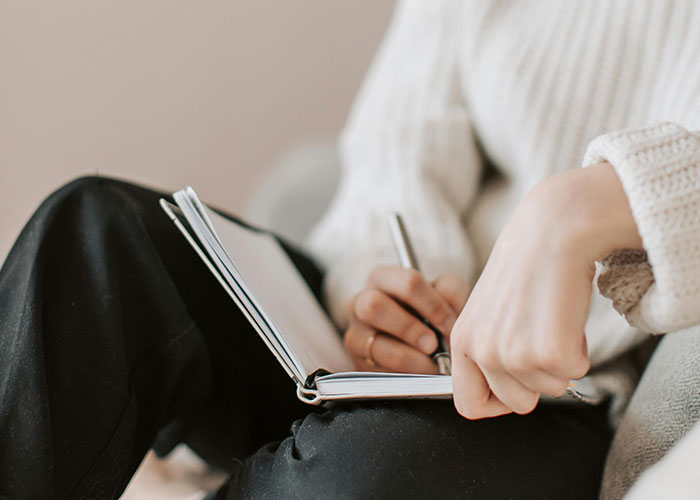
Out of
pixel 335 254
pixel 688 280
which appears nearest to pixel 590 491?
pixel 688 280

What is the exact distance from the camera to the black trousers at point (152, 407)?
0.43m

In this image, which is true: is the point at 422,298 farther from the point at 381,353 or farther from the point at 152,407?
the point at 152,407

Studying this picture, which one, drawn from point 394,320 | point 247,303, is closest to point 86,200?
point 247,303

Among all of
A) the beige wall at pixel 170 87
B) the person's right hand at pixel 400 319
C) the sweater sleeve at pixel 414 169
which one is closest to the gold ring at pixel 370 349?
the person's right hand at pixel 400 319

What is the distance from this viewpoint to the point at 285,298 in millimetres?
546

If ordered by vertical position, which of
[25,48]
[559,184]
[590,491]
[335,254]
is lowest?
[590,491]

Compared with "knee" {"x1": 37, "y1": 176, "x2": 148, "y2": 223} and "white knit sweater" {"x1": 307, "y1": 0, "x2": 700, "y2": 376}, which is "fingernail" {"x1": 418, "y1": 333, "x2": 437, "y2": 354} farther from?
"knee" {"x1": 37, "y1": 176, "x2": 148, "y2": 223}

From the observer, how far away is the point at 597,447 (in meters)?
0.52

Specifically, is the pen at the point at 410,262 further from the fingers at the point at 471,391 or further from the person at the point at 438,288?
the fingers at the point at 471,391

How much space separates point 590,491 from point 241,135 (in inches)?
41.4

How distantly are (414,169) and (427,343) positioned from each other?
10.6 inches

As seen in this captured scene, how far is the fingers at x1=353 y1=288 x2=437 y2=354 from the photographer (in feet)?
1.77

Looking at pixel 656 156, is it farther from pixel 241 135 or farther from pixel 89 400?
pixel 241 135

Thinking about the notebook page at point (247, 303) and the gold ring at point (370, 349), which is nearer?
the notebook page at point (247, 303)
